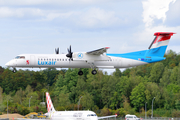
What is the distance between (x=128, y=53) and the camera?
1775 inches

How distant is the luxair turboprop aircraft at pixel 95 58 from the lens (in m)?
42.1

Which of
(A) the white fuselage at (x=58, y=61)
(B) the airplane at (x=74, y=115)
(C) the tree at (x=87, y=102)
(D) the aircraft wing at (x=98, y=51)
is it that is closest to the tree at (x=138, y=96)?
(C) the tree at (x=87, y=102)

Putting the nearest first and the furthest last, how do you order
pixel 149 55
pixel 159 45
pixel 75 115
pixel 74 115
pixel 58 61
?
pixel 58 61, pixel 149 55, pixel 159 45, pixel 75 115, pixel 74 115

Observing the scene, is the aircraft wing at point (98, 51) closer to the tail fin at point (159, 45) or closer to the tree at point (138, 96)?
the tail fin at point (159, 45)

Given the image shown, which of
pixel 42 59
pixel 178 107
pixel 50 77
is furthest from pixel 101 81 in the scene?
pixel 42 59

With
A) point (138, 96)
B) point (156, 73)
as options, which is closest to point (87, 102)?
point (138, 96)

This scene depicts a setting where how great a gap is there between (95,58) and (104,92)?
64.7 m

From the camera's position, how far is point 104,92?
106375 mm

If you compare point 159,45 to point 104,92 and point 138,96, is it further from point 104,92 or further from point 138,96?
point 104,92

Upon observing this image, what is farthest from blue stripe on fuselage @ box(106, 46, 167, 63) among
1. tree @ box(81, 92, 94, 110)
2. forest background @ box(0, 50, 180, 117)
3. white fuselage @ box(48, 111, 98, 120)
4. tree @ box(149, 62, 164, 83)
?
tree @ box(149, 62, 164, 83)

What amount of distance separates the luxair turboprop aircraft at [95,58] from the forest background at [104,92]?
46.0 meters

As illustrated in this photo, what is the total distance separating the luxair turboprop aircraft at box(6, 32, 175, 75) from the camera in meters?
42.1

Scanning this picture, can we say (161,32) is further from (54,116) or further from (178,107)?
(178,107)

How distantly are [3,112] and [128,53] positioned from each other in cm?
5129
